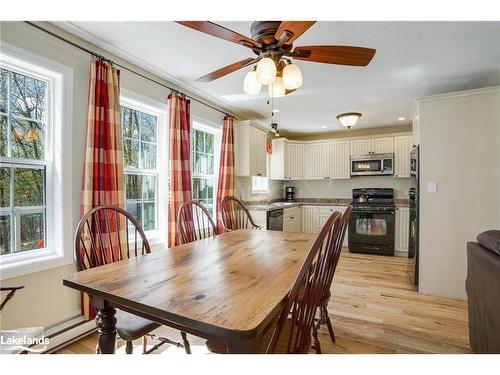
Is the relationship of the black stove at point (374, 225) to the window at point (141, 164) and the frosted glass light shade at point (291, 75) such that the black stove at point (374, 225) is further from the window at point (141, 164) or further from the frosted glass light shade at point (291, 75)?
the frosted glass light shade at point (291, 75)

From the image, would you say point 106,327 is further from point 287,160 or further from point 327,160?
point 327,160

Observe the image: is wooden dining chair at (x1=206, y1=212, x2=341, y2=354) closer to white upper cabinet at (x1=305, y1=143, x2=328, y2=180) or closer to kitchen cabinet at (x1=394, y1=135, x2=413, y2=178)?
kitchen cabinet at (x1=394, y1=135, x2=413, y2=178)

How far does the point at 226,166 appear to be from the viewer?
147 inches

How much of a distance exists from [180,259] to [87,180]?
115cm

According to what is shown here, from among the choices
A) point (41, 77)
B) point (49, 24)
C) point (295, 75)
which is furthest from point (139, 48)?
point (295, 75)

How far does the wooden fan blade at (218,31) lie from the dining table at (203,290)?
1.17 metres

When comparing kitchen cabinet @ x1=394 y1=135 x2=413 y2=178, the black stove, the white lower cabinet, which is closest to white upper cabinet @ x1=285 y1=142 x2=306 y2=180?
the white lower cabinet

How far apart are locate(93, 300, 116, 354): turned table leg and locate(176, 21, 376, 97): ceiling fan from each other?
4.38 feet

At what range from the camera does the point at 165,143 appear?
9.65 feet

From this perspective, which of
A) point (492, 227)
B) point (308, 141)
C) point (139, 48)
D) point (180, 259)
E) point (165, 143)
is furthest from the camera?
point (308, 141)

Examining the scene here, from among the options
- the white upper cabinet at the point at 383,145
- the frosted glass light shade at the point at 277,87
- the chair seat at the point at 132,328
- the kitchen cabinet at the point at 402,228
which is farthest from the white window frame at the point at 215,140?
the kitchen cabinet at the point at 402,228

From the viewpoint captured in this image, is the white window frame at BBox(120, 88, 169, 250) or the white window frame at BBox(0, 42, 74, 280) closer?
the white window frame at BBox(0, 42, 74, 280)

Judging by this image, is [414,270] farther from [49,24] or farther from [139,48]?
[49,24]

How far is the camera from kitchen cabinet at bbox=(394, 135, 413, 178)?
15.3 ft
